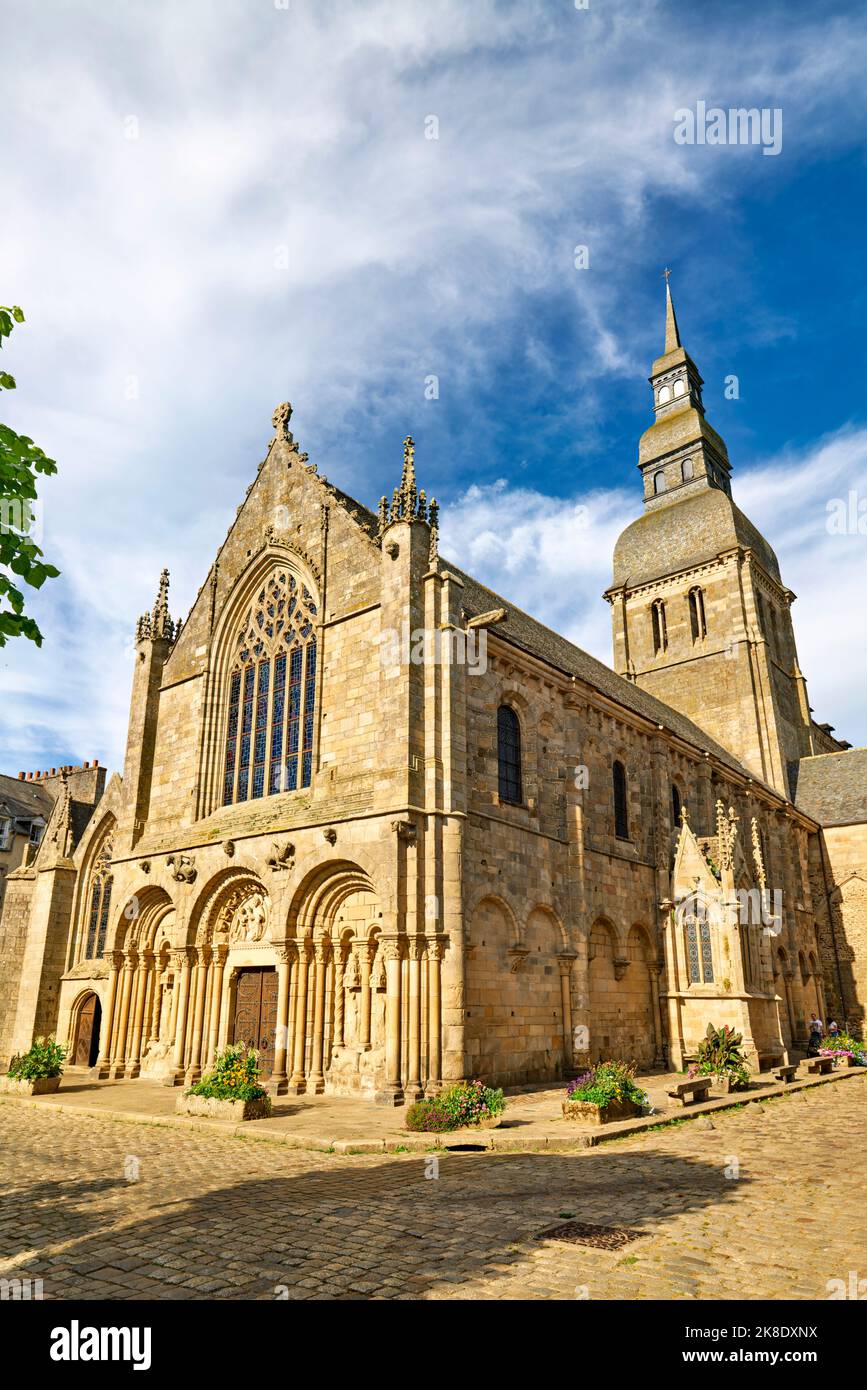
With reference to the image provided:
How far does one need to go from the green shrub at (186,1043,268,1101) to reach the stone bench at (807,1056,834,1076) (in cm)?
1527

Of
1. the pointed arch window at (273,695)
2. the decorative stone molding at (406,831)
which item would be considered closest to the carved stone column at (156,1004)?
the pointed arch window at (273,695)

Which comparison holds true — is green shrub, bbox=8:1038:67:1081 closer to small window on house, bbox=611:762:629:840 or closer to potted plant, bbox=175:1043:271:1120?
potted plant, bbox=175:1043:271:1120

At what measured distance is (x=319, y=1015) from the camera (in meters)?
19.4

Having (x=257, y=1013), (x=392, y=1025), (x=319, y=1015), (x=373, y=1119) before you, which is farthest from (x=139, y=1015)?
(x=373, y=1119)

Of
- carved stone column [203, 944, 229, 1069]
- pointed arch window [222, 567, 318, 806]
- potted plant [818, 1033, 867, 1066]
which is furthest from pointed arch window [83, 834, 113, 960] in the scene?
potted plant [818, 1033, 867, 1066]

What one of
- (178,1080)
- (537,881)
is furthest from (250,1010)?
(537,881)

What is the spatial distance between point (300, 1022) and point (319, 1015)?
1.53ft

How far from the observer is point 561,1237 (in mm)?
7469

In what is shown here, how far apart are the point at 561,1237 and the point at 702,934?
64.6 feet

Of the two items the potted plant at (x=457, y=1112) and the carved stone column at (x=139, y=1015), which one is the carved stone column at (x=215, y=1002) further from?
the potted plant at (x=457, y=1112)

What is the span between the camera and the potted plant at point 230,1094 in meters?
15.0

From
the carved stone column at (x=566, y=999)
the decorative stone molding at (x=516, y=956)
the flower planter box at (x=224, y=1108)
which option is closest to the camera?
the flower planter box at (x=224, y=1108)

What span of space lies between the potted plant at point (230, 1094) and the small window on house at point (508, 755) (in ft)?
28.1

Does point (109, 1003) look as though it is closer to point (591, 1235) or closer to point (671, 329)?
point (591, 1235)
